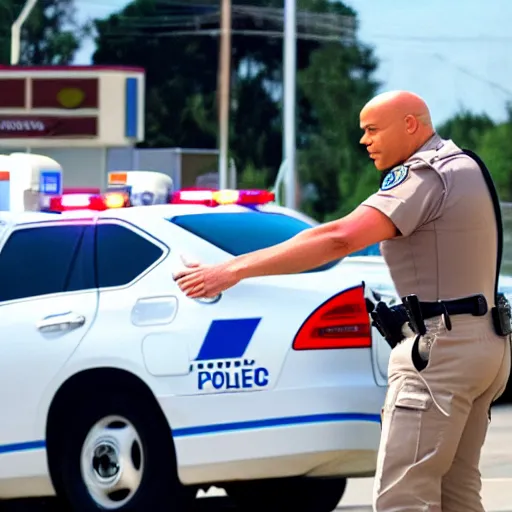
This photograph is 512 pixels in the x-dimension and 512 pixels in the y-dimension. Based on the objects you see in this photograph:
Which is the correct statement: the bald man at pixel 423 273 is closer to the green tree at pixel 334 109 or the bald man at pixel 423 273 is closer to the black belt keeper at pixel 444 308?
the black belt keeper at pixel 444 308

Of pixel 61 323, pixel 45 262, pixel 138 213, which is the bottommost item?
pixel 61 323

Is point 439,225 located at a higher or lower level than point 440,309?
higher

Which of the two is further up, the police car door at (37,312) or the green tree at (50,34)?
the green tree at (50,34)

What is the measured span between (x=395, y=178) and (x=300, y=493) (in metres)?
2.99

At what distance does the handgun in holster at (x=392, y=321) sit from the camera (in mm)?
4500

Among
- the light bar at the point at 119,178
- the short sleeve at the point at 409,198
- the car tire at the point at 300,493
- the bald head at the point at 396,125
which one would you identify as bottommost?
the car tire at the point at 300,493

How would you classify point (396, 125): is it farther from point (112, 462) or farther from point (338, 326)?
point (112, 462)

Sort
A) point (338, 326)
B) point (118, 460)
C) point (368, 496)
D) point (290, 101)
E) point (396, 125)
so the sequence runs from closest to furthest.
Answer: point (396, 125)
point (338, 326)
point (118, 460)
point (368, 496)
point (290, 101)

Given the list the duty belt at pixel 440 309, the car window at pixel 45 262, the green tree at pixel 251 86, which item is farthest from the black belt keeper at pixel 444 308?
the green tree at pixel 251 86

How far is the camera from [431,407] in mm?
4312

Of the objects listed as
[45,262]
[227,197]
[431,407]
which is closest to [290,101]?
[227,197]

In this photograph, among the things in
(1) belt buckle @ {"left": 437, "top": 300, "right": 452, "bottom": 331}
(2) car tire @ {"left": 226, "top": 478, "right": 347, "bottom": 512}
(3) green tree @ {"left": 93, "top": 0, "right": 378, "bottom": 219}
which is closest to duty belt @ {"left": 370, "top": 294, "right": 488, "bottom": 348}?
(1) belt buckle @ {"left": 437, "top": 300, "right": 452, "bottom": 331}

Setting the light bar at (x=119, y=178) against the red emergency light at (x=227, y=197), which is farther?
the light bar at (x=119, y=178)

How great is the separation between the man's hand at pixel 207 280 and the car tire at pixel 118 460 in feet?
6.02
